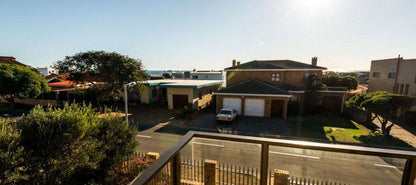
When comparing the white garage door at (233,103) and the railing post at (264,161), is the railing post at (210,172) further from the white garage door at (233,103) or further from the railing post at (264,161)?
the white garage door at (233,103)

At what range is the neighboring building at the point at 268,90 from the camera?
53.0 feet

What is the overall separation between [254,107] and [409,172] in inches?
587

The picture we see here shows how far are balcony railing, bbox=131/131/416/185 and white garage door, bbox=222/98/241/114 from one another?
8096 mm

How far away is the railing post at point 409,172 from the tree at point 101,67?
16.7 m

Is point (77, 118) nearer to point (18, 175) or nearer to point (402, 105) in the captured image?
point (18, 175)

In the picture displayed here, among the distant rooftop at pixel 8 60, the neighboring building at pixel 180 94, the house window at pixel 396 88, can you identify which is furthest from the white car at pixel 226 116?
the distant rooftop at pixel 8 60

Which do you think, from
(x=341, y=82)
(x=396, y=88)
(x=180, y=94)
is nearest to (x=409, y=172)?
(x=180, y=94)

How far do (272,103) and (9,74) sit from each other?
24.8m

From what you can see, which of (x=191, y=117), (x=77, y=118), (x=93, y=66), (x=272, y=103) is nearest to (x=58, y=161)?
(x=77, y=118)

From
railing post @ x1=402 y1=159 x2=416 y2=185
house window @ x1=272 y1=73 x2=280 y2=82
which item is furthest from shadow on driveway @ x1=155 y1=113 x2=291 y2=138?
railing post @ x1=402 y1=159 x2=416 y2=185

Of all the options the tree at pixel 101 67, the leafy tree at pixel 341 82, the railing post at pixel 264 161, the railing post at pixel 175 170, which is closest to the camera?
the railing post at pixel 175 170

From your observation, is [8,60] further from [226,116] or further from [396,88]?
[396,88]

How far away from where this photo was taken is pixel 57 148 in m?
4.51

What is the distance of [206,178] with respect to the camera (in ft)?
15.8
